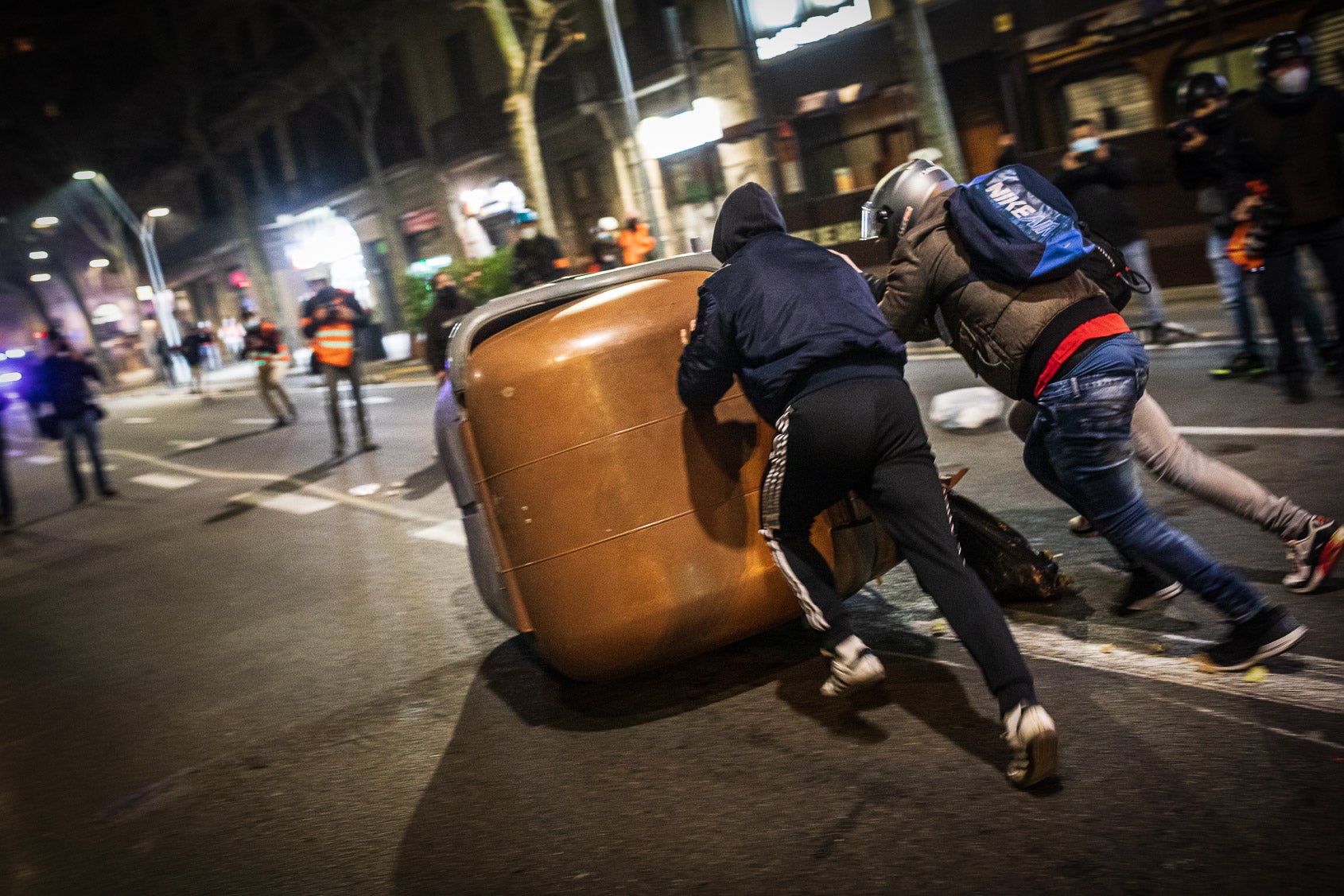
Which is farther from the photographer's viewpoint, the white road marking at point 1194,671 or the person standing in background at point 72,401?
the person standing in background at point 72,401

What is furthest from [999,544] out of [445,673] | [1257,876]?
[445,673]

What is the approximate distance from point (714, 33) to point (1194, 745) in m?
23.6

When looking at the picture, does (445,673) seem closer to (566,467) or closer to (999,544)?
(566,467)

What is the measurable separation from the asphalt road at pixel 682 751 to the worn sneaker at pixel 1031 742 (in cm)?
7

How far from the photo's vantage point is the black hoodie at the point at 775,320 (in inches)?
128

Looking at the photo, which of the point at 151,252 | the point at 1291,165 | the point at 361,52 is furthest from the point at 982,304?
the point at 151,252

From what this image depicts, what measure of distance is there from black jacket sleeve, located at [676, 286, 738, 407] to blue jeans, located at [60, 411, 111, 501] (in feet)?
37.5

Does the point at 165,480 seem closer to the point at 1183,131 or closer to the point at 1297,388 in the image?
the point at 1183,131

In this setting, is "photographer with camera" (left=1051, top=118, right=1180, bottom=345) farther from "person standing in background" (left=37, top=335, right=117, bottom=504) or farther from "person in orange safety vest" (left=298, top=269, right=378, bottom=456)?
"person standing in background" (left=37, top=335, right=117, bottom=504)

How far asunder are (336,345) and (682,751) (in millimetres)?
9244

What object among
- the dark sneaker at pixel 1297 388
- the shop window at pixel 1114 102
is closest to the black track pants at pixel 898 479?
the dark sneaker at pixel 1297 388

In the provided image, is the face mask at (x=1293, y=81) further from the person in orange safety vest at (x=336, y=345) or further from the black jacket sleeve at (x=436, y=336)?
the person in orange safety vest at (x=336, y=345)

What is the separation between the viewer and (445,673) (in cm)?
489

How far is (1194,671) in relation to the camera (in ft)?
11.8
